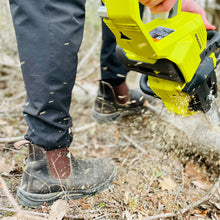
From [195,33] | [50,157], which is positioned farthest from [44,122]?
[195,33]

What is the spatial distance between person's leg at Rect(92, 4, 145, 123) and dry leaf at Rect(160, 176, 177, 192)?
0.72 meters

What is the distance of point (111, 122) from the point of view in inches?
82.1

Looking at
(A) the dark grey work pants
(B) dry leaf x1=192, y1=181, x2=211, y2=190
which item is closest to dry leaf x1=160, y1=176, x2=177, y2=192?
(B) dry leaf x1=192, y1=181, x2=211, y2=190

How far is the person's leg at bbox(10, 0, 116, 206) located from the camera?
3.31 feet

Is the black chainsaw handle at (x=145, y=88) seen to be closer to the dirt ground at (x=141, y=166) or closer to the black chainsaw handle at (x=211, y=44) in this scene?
the black chainsaw handle at (x=211, y=44)

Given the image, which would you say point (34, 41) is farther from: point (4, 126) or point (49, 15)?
point (4, 126)

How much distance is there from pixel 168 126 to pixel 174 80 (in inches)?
28.6

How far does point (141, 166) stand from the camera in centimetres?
162

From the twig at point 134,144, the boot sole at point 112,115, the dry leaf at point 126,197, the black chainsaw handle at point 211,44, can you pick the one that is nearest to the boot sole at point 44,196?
the dry leaf at point 126,197

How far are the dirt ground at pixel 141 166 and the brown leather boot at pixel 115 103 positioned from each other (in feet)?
0.26

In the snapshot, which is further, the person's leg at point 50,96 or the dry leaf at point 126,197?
the dry leaf at point 126,197

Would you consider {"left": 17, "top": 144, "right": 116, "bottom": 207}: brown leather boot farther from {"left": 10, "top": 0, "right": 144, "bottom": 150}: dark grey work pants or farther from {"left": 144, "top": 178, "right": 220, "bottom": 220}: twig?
{"left": 144, "top": 178, "right": 220, "bottom": 220}: twig

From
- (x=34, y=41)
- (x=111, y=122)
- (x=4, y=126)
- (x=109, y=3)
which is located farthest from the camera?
(x=111, y=122)

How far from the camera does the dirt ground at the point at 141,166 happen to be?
Result: 4.07 feet
